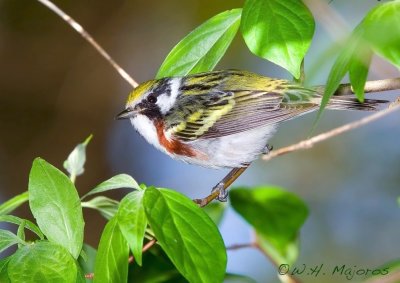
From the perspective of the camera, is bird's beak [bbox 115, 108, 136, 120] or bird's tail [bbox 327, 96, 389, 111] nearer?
bird's tail [bbox 327, 96, 389, 111]

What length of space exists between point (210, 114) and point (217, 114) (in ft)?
0.11

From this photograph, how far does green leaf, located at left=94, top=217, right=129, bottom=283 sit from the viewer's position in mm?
1806

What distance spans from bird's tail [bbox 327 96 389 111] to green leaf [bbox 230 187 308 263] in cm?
42

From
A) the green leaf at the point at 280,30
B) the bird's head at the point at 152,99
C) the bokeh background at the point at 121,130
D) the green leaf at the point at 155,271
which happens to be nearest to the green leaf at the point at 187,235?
the green leaf at the point at 280,30

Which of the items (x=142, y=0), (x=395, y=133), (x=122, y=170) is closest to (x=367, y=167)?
(x=395, y=133)

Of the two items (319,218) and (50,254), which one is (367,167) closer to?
(319,218)

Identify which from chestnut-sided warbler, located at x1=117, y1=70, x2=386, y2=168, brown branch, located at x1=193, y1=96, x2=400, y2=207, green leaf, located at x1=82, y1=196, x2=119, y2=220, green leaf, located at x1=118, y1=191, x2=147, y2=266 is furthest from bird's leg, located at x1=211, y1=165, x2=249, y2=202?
green leaf, located at x1=118, y1=191, x2=147, y2=266

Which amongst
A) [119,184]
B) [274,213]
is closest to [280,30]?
[119,184]

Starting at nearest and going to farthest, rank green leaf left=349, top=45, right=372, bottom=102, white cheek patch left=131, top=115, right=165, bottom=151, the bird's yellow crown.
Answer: green leaf left=349, top=45, right=372, bottom=102 → the bird's yellow crown → white cheek patch left=131, top=115, right=165, bottom=151

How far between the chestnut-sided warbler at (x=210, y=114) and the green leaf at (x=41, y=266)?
1.41m

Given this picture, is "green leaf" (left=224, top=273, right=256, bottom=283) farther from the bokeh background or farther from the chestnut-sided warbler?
the bokeh background

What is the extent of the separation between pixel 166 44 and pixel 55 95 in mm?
1450

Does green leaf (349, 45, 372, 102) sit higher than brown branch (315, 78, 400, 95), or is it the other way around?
green leaf (349, 45, 372, 102)

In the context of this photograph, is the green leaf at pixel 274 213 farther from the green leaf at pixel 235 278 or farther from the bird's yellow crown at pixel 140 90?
the bird's yellow crown at pixel 140 90
